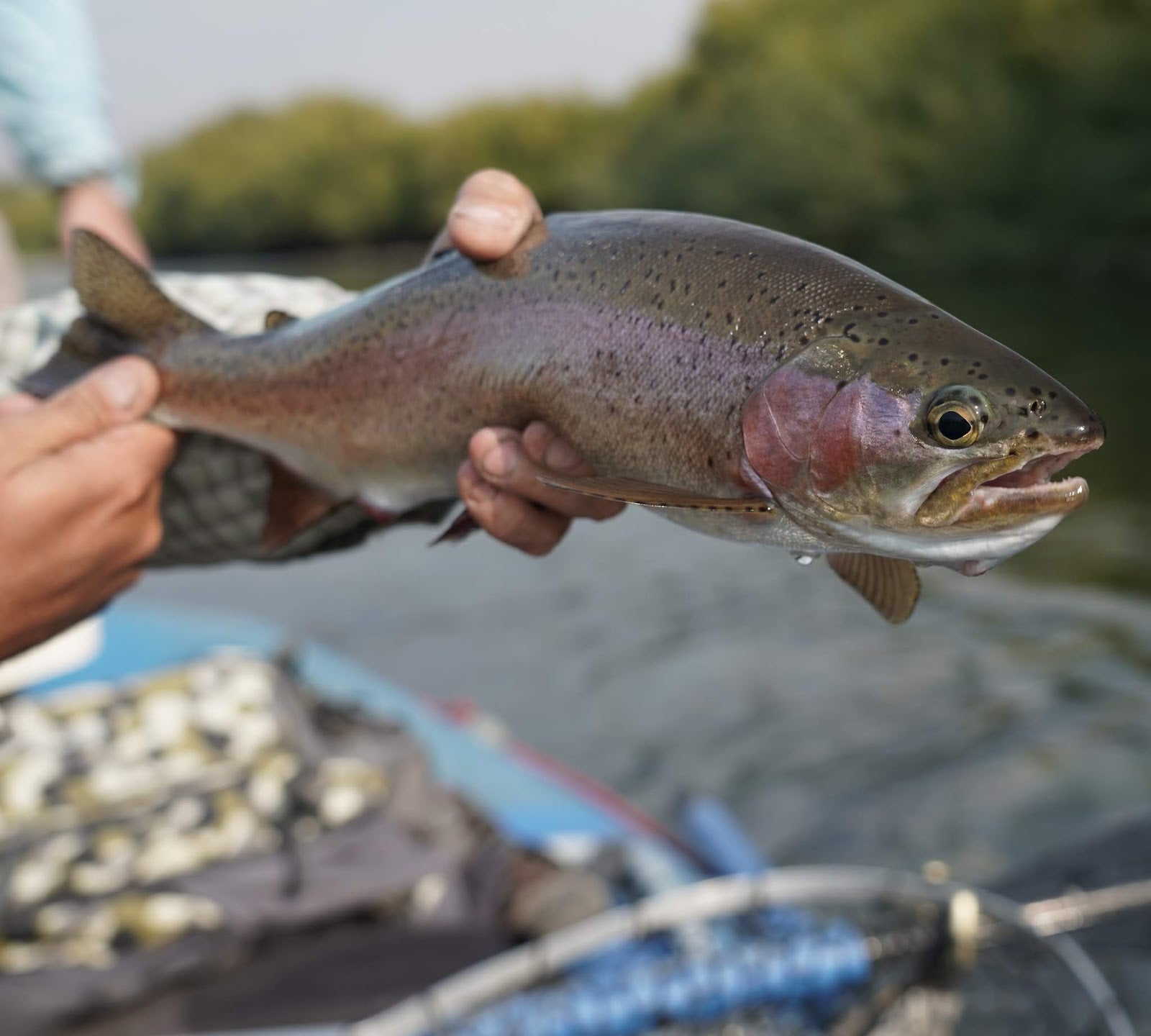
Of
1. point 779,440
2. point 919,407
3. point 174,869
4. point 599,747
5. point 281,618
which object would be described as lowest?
point 281,618

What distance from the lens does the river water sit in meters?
8.29

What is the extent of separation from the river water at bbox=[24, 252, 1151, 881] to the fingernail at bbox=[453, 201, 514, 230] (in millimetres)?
6573

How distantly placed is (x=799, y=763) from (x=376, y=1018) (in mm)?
6186

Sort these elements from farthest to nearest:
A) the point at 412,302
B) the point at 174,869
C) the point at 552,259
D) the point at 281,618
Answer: the point at 281,618
the point at 174,869
the point at 412,302
the point at 552,259

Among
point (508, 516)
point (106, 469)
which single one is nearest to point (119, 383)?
point (106, 469)

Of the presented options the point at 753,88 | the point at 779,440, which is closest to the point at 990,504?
the point at 779,440

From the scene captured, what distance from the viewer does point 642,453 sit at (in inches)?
70.6

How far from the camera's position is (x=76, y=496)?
2234mm

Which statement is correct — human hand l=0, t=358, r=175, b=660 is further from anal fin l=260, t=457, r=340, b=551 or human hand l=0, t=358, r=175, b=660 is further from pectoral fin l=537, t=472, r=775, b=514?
pectoral fin l=537, t=472, r=775, b=514

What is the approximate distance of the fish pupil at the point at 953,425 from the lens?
1451 mm

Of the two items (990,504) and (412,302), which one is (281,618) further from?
(990,504)

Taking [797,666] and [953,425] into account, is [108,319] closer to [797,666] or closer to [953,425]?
[953,425]

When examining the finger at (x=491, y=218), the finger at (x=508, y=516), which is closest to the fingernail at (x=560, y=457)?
the finger at (x=508, y=516)

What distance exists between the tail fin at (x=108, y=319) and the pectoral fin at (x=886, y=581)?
153cm
